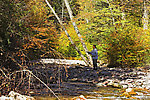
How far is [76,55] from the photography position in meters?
21.8

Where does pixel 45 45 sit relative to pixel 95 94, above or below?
above

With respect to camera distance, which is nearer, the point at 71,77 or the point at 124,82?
the point at 124,82

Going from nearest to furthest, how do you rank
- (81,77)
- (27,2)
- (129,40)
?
(27,2) < (81,77) < (129,40)

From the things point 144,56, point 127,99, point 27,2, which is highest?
point 27,2

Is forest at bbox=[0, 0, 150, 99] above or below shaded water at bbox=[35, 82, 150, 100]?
above

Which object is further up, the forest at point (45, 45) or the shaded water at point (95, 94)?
the forest at point (45, 45)

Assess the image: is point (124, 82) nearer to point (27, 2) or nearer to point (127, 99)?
point (127, 99)

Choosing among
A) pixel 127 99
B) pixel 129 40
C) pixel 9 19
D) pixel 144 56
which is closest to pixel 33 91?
pixel 9 19

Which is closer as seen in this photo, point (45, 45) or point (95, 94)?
point (95, 94)

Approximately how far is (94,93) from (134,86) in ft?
5.94

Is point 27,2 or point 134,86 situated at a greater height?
point 27,2

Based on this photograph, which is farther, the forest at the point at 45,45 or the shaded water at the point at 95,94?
the shaded water at the point at 95,94

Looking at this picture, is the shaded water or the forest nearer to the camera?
the forest

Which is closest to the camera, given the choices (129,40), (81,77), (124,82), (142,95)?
(142,95)
